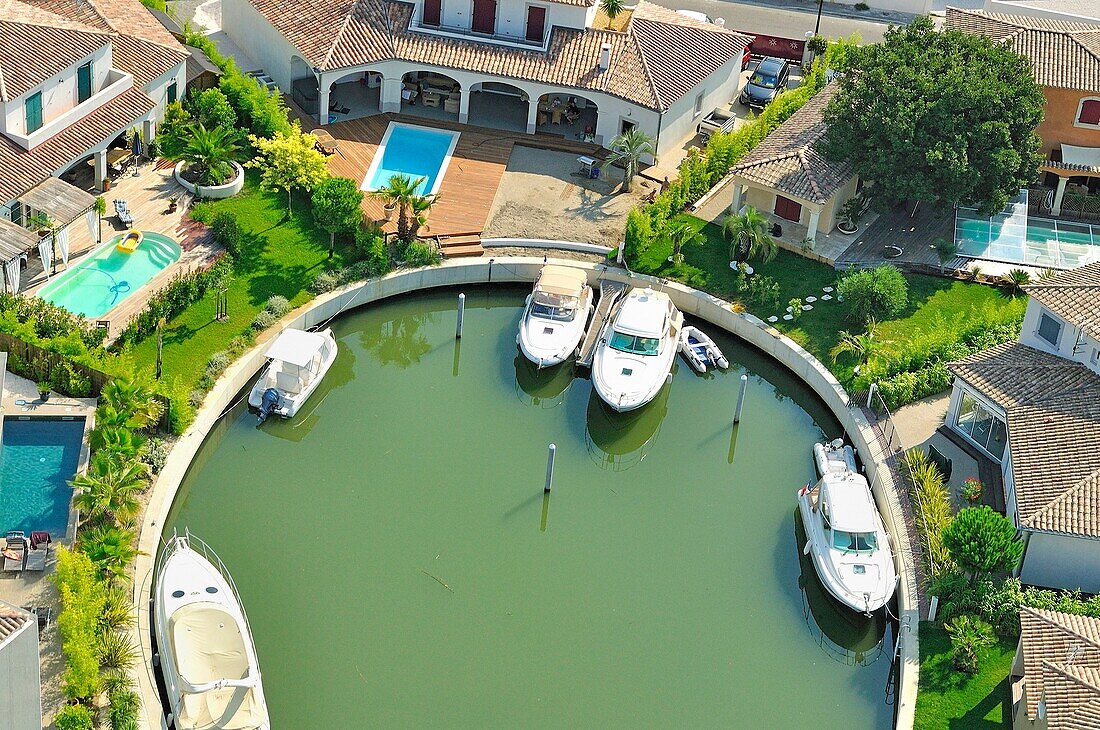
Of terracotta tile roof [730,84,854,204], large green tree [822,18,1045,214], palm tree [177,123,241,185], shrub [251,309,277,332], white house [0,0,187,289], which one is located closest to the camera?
shrub [251,309,277,332]

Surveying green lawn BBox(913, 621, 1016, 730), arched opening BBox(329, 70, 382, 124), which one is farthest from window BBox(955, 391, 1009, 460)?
arched opening BBox(329, 70, 382, 124)

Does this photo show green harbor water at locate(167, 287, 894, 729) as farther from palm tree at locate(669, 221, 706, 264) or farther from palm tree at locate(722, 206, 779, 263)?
palm tree at locate(669, 221, 706, 264)

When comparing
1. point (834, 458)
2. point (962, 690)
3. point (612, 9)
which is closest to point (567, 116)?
point (612, 9)

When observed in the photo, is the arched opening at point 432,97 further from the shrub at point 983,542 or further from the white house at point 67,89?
the shrub at point 983,542

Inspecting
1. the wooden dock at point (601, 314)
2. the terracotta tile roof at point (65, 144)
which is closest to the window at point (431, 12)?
the terracotta tile roof at point (65, 144)

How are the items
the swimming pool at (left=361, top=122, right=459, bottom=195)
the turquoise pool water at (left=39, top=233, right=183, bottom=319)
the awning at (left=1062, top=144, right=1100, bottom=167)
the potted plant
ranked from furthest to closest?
the awning at (left=1062, top=144, right=1100, bottom=167)
the swimming pool at (left=361, top=122, right=459, bottom=195)
the turquoise pool water at (left=39, top=233, right=183, bottom=319)
the potted plant

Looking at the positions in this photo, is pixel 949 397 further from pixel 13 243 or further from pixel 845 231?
pixel 13 243

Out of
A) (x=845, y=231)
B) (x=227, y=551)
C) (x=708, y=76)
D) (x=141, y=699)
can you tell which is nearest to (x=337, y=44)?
(x=708, y=76)
